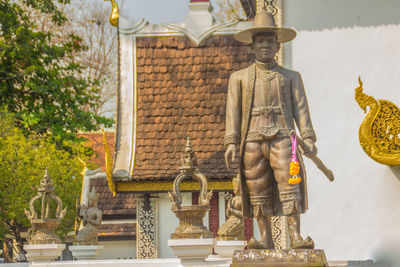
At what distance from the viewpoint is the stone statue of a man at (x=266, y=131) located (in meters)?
6.82

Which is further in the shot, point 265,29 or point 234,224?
point 234,224

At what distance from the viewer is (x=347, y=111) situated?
1070 cm

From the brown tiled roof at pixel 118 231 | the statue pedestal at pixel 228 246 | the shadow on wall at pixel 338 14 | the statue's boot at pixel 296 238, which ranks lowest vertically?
the brown tiled roof at pixel 118 231

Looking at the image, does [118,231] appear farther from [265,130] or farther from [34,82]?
[265,130]

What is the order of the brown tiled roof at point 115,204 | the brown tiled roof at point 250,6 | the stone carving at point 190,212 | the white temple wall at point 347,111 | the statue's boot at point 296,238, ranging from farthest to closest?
the brown tiled roof at point 115,204 → the brown tiled roof at point 250,6 → the white temple wall at point 347,111 → the stone carving at point 190,212 → the statue's boot at point 296,238

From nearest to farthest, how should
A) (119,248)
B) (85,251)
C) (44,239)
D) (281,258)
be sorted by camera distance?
(281,258) < (44,239) < (85,251) < (119,248)

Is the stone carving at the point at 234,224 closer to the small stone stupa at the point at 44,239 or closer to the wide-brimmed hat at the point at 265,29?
the small stone stupa at the point at 44,239

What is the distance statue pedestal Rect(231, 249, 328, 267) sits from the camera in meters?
6.50

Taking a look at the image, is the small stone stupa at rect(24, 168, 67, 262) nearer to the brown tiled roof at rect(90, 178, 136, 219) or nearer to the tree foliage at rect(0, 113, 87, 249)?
the tree foliage at rect(0, 113, 87, 249)

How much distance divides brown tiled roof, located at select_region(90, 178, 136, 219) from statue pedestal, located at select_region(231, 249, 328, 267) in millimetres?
14722

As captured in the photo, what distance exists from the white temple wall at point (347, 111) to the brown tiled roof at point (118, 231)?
11.5 metres

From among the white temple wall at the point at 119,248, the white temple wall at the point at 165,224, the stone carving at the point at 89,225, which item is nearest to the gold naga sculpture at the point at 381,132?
the white temple wall at the point at 165,224

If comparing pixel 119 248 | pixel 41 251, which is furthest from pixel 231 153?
pixel 119 248

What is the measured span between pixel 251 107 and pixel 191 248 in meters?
2.68
